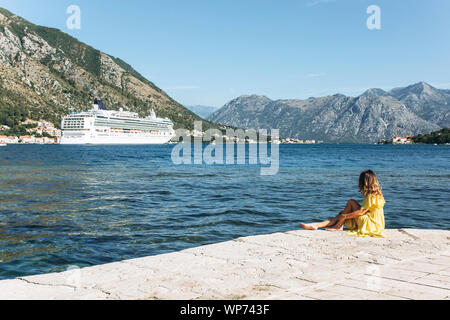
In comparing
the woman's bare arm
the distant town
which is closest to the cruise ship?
the distant town

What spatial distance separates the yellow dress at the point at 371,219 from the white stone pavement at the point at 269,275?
0.59 metres

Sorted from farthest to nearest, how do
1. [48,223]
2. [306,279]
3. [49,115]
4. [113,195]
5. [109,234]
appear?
[49,115] < [113,195] < [48,223] < [109,234] < [306,279]

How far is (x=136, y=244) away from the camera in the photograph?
912 centimetres

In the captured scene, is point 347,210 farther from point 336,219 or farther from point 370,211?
point 370,211

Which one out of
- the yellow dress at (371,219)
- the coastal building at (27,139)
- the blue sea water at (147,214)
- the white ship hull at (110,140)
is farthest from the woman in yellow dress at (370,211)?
the coastal building at (27,139)

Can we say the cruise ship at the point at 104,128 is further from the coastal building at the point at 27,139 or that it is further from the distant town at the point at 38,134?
the coastal building at the point at 27,139

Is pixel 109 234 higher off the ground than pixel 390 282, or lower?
lower

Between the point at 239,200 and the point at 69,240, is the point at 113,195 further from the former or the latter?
the point at 69,240

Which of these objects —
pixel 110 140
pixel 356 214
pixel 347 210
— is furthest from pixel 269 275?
pixel 110 140

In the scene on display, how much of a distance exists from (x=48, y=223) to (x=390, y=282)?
9.86m

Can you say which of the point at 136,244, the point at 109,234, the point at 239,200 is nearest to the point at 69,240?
the point at 109,234

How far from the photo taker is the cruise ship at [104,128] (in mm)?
120438

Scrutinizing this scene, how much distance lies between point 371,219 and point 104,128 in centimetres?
12221

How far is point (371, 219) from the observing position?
7844mm
